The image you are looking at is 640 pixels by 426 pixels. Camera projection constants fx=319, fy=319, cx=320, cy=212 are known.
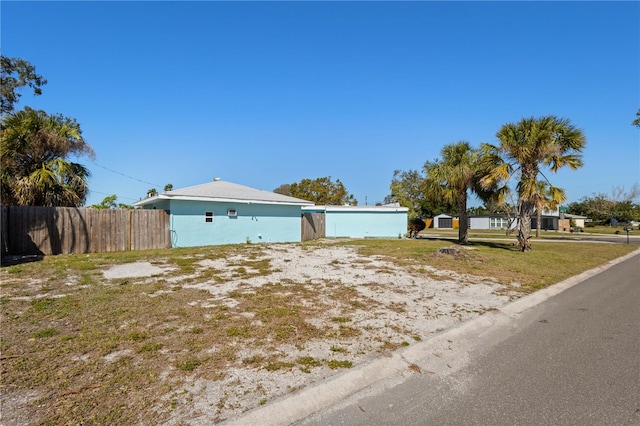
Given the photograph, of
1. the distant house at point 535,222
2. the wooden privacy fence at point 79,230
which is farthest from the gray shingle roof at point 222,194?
the distant house at point 535,222

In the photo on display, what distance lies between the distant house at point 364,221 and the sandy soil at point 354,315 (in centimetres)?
1396

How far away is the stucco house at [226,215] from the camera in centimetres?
1578

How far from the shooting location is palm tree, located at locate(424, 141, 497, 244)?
1905cm

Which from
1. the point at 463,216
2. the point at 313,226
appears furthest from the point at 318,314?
the point at 313,226

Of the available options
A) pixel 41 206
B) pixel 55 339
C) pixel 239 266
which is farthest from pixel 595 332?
pixel 41 206

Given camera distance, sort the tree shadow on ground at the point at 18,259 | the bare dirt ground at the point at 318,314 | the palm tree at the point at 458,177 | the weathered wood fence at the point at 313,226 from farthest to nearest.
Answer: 1. the weathered wood fence at the point at 313,226
2. the palm tree at the point at 458,177
3. the tree shadow on ground at the point at 18,259
4. the bare dirt ground at the point at 318,314

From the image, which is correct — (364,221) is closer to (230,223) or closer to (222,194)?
(230,223)

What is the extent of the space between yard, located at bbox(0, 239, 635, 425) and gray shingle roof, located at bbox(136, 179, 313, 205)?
22.2 ft

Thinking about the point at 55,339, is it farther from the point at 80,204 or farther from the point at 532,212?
the point at 532,212

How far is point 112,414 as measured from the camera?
250 centimetres

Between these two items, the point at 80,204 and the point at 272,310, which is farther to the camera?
the point at 80,204

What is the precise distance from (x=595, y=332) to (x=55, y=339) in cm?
739

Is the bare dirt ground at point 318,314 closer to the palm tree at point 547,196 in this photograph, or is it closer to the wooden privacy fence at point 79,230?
the wooden privacy fence at point 79,230

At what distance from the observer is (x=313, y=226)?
76.0ft
